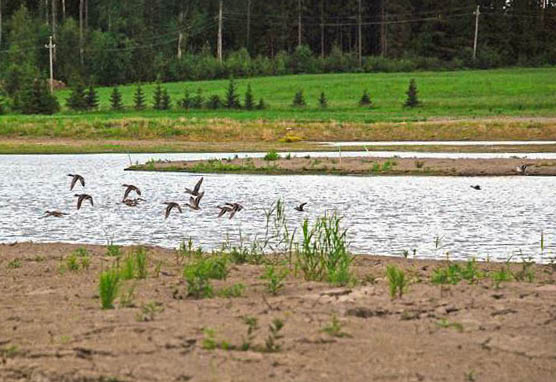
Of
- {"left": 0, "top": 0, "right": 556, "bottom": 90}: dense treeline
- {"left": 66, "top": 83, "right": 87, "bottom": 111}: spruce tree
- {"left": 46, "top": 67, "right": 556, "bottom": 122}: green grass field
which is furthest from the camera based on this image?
{"left": 0, "top": 0, "right": 556, "bottom": 90}: dense treeline

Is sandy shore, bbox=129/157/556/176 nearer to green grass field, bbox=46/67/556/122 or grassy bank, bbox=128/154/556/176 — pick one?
grassy bank, bbox=128/154/556/176

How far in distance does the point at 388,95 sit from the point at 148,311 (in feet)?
227

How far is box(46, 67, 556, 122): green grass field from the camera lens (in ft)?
200

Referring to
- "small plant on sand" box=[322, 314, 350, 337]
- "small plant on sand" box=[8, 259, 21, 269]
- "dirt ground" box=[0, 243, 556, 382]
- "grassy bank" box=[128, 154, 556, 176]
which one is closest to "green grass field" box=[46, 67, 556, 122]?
"grassy bank" box=[128, 154, 556, 176]

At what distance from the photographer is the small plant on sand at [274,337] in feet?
23.8

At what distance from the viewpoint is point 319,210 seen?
63.8ft

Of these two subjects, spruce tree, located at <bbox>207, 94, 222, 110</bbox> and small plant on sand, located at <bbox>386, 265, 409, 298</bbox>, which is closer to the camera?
small plant on sand, located at <bbox>386, 265, 409, 298</bbox>

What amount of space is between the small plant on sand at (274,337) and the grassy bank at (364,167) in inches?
859

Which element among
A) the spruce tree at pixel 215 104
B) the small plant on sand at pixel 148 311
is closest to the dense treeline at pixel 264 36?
the spruce tree at pixel 215 104

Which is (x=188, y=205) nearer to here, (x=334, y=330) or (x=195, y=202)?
(x=195, y=202)

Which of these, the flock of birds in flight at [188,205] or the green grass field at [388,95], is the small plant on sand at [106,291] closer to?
the flock of birds in flight at [188,205]

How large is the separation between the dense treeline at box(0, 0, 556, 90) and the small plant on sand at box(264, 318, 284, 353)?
83.7m

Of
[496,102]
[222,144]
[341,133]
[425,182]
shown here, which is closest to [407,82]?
[496,102]

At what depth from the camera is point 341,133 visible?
4984 centimetres
